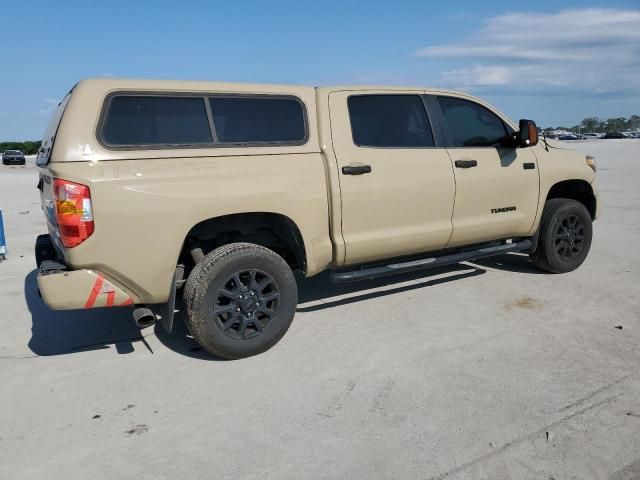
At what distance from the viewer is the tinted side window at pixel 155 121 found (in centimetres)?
363

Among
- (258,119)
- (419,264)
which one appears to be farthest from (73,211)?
(419,264)

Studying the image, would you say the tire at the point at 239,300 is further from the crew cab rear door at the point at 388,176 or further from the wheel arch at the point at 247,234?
the crew cab rear door at the point at 388,176

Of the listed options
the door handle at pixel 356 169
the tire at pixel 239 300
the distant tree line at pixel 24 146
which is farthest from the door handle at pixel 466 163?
the distant tree line at pixel 24 146

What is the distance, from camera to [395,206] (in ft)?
15.3

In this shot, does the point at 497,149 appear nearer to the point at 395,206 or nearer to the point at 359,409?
the point at 395,206

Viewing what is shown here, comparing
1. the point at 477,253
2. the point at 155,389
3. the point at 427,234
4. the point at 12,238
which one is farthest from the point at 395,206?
the point at 12,238

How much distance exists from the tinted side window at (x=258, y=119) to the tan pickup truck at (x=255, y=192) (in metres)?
0.01

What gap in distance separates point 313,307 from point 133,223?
6.76 feet

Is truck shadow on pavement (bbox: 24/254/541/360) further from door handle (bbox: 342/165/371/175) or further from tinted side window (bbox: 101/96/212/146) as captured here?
tinted side window (bbox: 101/96/212/146)

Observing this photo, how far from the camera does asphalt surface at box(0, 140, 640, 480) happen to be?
9.15 feet

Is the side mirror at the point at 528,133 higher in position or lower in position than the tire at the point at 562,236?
higher

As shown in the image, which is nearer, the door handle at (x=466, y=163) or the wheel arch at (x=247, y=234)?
the wheel arch at (x=247, y=234)

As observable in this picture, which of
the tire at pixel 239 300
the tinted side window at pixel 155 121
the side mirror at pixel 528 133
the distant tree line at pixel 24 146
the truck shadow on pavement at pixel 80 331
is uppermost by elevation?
the distant tree line at pixel 24 146

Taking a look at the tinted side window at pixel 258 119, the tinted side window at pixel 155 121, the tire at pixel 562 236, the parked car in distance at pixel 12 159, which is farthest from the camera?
the parked car in distance at pixel 12 159
